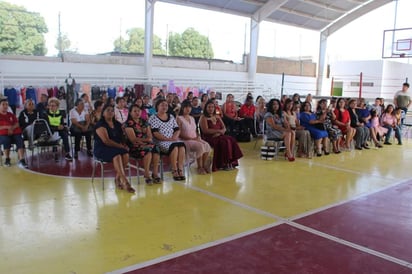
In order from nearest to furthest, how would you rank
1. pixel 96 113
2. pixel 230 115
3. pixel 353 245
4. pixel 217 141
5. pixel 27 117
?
pixel 353 245 < pixel 217 141 < pixel 27 117 < pixel 96 113 < pixel 230 115

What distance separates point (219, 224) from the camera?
11.3ft

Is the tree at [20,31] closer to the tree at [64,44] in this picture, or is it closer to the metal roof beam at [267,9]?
the tree at [64,44]

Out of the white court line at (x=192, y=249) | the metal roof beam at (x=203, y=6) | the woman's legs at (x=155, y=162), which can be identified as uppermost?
the metal roof beam at (x=203, y=6)

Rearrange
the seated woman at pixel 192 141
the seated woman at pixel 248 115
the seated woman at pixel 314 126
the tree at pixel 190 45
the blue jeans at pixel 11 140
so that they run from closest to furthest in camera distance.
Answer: the seated woman at pixel 192 141, the blue jeans at pixel 11 140, the seated woman at pixel 314 126, the seated woman at pixel 248 115, the tree at pixel 190 45

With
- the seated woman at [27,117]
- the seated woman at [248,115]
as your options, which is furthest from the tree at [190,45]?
the seated woman at [27,117]

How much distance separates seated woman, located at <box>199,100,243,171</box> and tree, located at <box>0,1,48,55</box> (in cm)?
607

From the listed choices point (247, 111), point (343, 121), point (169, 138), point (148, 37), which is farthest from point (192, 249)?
point (148, 37)

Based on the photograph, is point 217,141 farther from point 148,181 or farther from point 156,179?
point 148,181

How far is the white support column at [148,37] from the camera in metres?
10.8

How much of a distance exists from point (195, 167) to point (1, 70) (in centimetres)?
568

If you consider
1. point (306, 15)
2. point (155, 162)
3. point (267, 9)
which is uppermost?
point (306, 15)

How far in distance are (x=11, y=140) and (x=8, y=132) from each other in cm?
14

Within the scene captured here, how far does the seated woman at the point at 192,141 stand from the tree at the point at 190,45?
25.6 feet

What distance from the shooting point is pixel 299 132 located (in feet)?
22.2
